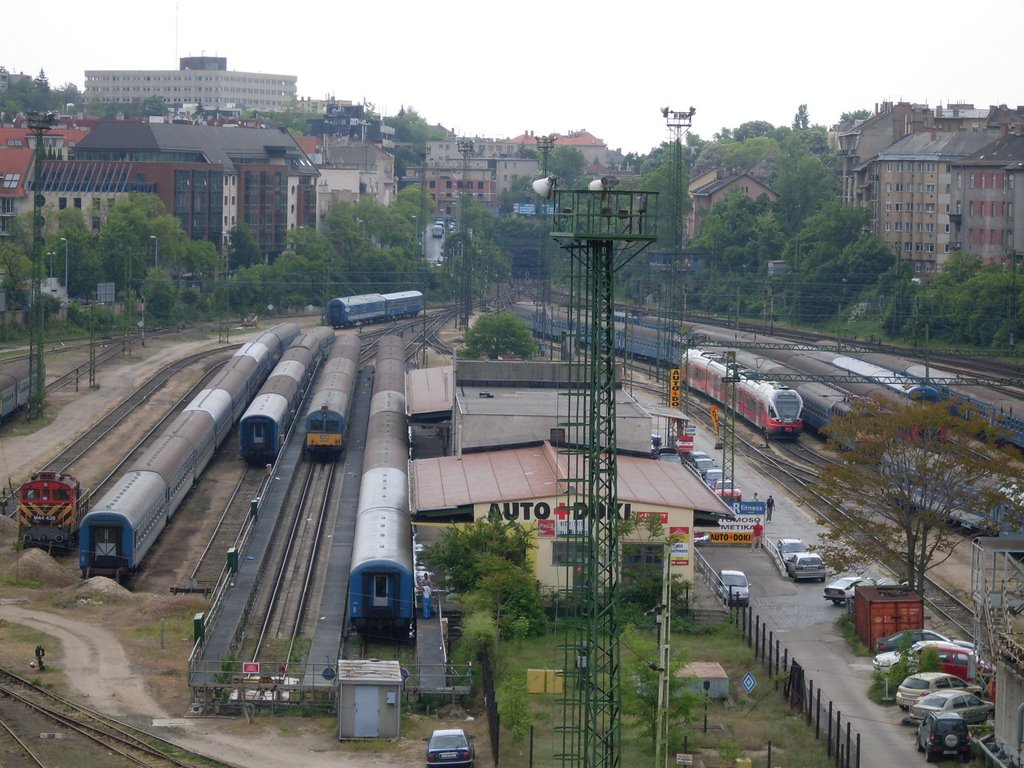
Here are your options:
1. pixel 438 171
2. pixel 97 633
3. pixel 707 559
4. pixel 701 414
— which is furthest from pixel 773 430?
pixel 438 171

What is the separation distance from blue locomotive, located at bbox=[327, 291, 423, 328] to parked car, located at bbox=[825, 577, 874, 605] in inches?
2583

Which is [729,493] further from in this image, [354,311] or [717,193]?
[717,193]

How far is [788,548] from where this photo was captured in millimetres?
47531

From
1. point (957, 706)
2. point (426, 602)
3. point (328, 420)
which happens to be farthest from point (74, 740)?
point (328, 420)

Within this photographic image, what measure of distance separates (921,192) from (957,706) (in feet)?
293

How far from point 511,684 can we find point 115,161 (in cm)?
9648

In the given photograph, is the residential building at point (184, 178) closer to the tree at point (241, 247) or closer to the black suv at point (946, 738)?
the tree at point (241, 247)

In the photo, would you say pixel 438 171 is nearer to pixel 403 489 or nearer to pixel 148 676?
pixel 403 489

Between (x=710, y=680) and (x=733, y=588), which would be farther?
(x=733, y=588)

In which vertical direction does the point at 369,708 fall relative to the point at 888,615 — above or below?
below

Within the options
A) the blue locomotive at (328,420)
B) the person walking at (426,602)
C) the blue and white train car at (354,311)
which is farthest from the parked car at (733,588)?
the blue and white train car at (354,311)

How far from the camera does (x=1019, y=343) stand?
87.3 meters

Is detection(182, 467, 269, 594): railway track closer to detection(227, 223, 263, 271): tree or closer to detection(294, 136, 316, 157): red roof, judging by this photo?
detection(227, 223, 263, 271): tree

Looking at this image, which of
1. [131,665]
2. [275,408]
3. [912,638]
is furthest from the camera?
[275,408]
